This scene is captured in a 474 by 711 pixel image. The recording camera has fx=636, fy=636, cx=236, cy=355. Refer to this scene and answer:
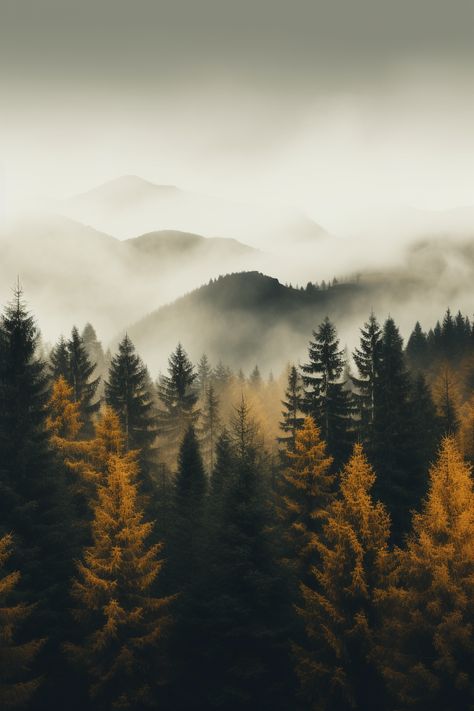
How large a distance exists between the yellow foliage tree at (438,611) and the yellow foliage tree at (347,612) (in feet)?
3.56

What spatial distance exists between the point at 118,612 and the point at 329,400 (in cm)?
2210

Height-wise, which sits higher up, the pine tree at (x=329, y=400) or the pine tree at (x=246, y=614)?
the pine tree at (x=329, y=400)

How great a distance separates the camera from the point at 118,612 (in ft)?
91.5

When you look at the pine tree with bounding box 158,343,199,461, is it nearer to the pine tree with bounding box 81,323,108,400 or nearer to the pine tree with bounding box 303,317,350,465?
the pine tree with bounding box 303,317,350,465

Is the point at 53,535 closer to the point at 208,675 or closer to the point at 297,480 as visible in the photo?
the point at 208,675

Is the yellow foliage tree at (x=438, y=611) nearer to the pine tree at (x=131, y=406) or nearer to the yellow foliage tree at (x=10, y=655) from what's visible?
the yellow foliage tree at (x=10, y=655)

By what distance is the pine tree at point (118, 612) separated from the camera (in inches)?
1089

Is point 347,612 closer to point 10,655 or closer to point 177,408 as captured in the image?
point 10,655

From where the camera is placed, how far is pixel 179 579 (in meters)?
35.2

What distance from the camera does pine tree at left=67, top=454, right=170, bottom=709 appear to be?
2766 centimetres

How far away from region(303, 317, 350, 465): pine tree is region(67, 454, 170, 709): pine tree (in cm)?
1827

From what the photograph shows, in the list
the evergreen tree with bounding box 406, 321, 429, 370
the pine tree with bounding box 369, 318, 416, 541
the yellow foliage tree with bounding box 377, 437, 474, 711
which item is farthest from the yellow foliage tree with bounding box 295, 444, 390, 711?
the evergreen tree with bounding box 406, 321, 429, 370

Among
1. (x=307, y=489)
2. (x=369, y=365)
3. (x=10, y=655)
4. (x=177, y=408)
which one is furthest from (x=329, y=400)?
(x=10, y=655)

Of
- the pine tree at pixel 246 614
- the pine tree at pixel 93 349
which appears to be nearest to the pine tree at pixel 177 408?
the pine tree at pixel 246 614
